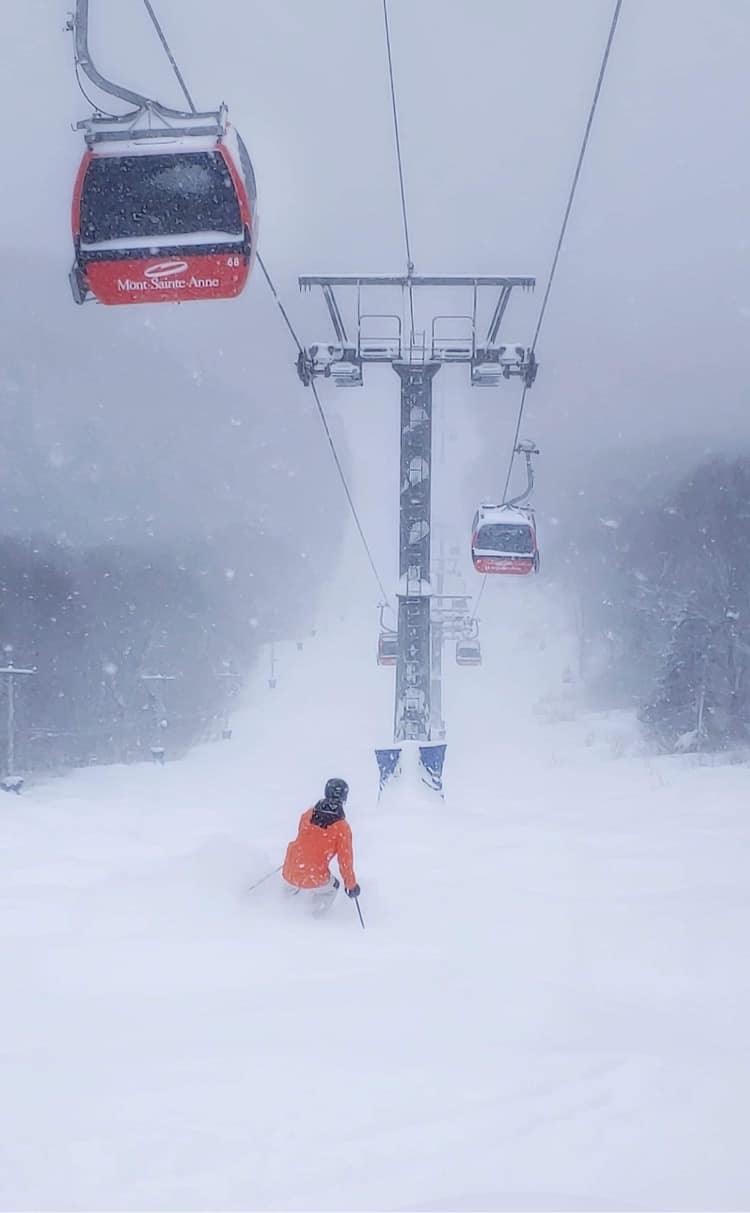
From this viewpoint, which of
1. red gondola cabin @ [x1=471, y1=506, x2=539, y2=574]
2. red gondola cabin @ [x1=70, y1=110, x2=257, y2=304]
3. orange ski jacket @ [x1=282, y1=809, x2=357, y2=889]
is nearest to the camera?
red gondola cabin @ [x1=70, y1=110, x2=257, y2=304]

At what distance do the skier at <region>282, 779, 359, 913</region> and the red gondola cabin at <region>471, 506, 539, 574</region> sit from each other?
459 inches

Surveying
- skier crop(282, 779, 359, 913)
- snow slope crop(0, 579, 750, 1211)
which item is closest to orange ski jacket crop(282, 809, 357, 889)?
skier crop(282, 779, 359, 913)

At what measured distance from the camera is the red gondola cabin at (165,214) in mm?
5242

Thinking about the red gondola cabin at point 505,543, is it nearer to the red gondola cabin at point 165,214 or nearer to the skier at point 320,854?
the skier at point 320,854

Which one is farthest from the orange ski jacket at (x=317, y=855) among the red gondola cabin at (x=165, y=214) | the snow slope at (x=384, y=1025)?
the red gondola cabin at (x=165, y=214)

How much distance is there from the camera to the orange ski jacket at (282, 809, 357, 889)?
21.3 feet

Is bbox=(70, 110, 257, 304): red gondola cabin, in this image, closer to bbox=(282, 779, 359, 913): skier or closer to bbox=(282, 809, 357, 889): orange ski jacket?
bbox=(282, 779, 359, 913): skier

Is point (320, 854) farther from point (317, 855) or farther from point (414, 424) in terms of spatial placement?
point (414, 424)

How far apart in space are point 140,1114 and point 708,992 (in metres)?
3.03

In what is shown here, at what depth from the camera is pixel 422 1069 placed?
12.4 feet

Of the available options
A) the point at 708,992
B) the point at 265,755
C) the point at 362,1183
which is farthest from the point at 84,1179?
the point at 265,755

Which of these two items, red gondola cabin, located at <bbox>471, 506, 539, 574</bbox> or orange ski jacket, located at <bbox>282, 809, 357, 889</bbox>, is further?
red gondola cabin, located at <bbox>471, 506, 539, 574</bbox>

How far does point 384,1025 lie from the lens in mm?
4297

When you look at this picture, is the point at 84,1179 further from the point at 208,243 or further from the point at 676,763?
the point at 676,763
